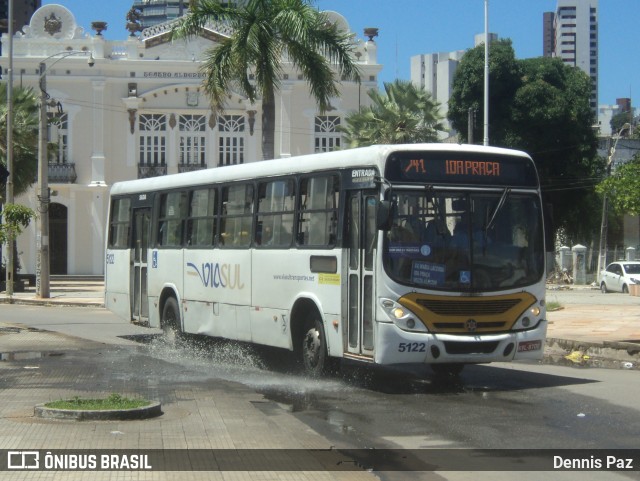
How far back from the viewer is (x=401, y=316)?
12672 mm

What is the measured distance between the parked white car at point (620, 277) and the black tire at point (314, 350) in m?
31.2

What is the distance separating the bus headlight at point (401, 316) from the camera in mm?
12648

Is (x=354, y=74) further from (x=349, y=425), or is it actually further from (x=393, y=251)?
(x=349, y=425)

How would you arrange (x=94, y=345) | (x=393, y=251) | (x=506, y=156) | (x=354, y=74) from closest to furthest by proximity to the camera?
(x=393, y=251) → (x=506, y=156) → (x=94, y=345) → (x=354, y=74)

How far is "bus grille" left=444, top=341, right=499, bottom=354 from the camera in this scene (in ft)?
42.0

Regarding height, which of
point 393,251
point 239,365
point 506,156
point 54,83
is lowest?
point 239,365

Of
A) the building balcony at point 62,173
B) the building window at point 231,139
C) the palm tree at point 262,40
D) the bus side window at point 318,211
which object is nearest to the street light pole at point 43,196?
the palm tree at point 262,40

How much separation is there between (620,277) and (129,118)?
2659 cm

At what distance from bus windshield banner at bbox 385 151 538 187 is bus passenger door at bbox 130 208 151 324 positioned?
8300 mm

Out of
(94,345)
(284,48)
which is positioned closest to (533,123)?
(284,48)

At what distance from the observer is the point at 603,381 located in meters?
14.3

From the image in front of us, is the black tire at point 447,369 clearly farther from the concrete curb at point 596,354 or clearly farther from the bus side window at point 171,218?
the bus side window at point 171,218

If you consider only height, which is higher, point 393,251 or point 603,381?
point 393,251

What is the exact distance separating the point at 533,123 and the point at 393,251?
43880mm
